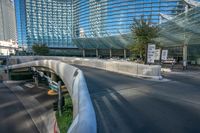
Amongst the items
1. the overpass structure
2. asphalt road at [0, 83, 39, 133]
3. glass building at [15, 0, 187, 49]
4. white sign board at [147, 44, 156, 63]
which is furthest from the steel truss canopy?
asphalt road at [0, 83, 39, 133]

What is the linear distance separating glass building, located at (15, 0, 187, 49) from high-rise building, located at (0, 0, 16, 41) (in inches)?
2373

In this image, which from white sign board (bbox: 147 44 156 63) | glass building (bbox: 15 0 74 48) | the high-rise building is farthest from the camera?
the high-rise building

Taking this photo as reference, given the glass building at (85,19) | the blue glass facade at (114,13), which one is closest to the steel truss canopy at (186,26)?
the glass building at (85,19)

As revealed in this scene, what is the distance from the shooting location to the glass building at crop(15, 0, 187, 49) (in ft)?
214

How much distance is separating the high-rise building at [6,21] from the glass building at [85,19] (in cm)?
6028

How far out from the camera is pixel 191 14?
23594mm

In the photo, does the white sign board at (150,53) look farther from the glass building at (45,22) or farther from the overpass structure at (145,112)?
the glass building at (45,22)

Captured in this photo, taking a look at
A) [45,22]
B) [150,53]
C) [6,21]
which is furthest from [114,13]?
[6,21]

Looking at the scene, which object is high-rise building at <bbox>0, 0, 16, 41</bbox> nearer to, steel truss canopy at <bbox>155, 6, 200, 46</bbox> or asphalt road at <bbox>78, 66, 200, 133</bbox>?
steel truss canopy at <bbox>155, 6, 200, 46</bbox>

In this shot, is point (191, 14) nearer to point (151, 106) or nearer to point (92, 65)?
point (92, 65)

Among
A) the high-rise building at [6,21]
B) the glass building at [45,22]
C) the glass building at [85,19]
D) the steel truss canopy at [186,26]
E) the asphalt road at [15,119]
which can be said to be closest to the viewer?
the asphalt road at [15,119]

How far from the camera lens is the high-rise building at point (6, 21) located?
154 m

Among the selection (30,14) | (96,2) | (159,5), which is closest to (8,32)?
(30,14)

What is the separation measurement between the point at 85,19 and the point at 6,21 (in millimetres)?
116302
